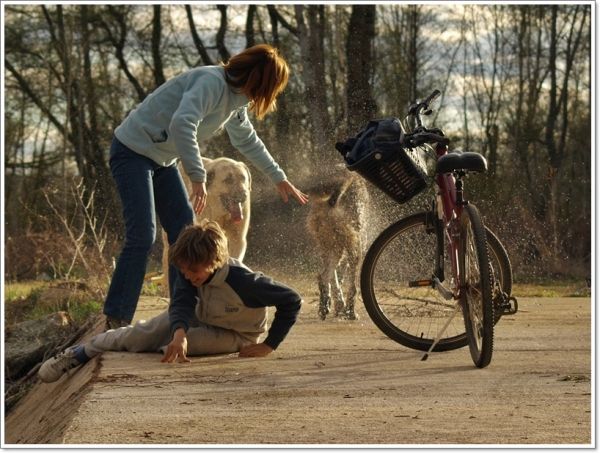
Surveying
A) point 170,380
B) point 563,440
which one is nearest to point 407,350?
point 170,380

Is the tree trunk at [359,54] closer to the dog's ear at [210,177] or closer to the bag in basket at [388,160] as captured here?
the dog's ear at [210,177]

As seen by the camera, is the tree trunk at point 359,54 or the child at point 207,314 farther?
the tree trunk at point 359,54

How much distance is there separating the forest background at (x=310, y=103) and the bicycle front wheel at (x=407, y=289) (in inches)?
325

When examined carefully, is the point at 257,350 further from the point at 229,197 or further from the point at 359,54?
the point at 359,54

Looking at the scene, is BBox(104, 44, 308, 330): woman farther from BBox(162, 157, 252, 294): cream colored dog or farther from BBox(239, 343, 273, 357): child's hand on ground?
BBox(162, 157, 252, 294): cream colored dog

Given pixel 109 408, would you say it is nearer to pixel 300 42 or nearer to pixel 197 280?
pixel 197 280

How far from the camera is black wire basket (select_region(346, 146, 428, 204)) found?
5.64 metres

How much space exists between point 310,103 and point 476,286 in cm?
1305

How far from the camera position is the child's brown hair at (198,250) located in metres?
5.16

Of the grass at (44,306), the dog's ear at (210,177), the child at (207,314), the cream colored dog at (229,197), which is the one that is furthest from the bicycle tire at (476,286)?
the grass at (44,306)

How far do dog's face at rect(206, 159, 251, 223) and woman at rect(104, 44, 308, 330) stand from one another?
3032mm

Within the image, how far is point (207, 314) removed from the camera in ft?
17.9

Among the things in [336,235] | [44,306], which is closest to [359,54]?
[44,306]

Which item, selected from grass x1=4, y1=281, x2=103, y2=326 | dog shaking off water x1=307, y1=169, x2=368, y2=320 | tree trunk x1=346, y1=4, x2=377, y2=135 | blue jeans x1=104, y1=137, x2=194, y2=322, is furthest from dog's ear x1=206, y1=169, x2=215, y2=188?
tree trunk x1=346, y1=4, x2=377, y2=135
